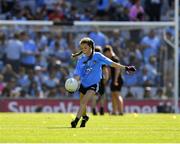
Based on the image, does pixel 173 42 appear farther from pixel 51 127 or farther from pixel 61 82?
pixel 51 127

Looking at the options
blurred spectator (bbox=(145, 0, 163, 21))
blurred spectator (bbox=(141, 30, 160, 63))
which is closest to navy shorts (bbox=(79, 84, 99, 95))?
blurred spectator (bbox=(141, 30, 160, 63))

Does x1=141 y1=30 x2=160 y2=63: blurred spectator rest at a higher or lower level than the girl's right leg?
lower

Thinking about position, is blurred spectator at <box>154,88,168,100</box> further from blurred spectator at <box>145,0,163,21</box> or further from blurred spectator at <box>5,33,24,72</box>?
blurred spectator at <box>5,33,24,72</box>

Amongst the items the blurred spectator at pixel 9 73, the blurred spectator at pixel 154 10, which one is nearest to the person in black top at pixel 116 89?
the blurred spectator at pixel 9 73

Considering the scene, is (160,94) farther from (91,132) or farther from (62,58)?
(91,132)

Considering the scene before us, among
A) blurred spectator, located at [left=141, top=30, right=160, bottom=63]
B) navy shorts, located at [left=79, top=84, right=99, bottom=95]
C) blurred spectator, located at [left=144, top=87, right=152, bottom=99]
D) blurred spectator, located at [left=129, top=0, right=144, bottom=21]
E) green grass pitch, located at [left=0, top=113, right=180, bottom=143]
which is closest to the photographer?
green grass pitch, located at [left=0, top=113, right=180, bottom=143]

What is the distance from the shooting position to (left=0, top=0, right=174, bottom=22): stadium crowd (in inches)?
1409

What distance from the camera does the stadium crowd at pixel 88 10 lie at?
35.8 meters

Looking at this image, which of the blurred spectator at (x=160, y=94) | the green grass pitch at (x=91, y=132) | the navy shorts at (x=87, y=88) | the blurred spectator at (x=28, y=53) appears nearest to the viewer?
the green grass pitch at (x=91, y=132)

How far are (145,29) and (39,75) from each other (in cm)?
512

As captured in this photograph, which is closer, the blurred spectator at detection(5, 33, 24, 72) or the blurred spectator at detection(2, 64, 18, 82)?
the blurred spectator at detection(2, 64, 18, 82)

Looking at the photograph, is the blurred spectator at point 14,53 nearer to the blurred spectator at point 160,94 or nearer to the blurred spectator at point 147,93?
the blurred spectator at point 147,93

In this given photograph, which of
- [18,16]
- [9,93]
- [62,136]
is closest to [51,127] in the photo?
[62,136]

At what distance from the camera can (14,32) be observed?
34156 mm
